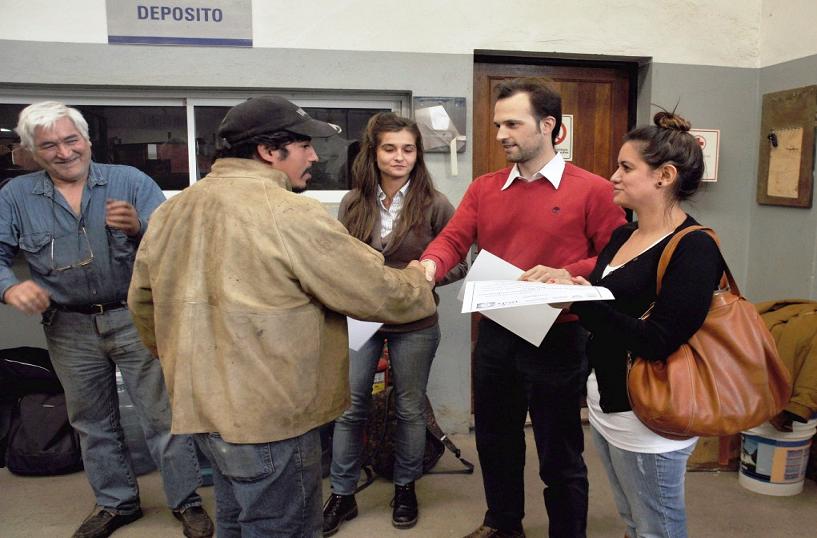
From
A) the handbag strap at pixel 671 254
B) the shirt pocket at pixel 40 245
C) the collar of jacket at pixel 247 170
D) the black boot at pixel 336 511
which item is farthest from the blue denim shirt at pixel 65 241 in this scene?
the handbag strap at pixel 671 254

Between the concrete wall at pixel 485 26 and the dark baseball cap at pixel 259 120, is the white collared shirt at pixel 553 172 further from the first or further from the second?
the concrete wall at pixel 485 26

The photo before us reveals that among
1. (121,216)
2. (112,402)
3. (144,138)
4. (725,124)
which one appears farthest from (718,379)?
(144,138)

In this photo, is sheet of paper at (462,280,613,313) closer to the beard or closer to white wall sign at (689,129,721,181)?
the beard

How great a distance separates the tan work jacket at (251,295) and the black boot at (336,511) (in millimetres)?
1096

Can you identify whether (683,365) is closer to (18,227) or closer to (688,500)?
(688,500)

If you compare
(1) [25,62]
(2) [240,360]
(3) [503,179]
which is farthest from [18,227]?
(3) [503,179]

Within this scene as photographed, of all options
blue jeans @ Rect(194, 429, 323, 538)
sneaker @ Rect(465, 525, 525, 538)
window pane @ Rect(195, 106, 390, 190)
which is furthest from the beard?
window pane @ Rect(195, 106, 390, 190)

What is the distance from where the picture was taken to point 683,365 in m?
1.42

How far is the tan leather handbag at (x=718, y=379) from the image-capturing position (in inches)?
55.1

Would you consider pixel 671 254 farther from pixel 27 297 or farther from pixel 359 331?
pixel 27 297

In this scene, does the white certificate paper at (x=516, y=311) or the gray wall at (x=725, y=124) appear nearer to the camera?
the white certificate paper at (x=516, y=311)

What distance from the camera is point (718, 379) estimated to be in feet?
4.62

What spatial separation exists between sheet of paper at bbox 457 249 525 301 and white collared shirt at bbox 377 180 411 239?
1.93ft

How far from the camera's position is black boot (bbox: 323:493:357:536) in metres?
2.38
